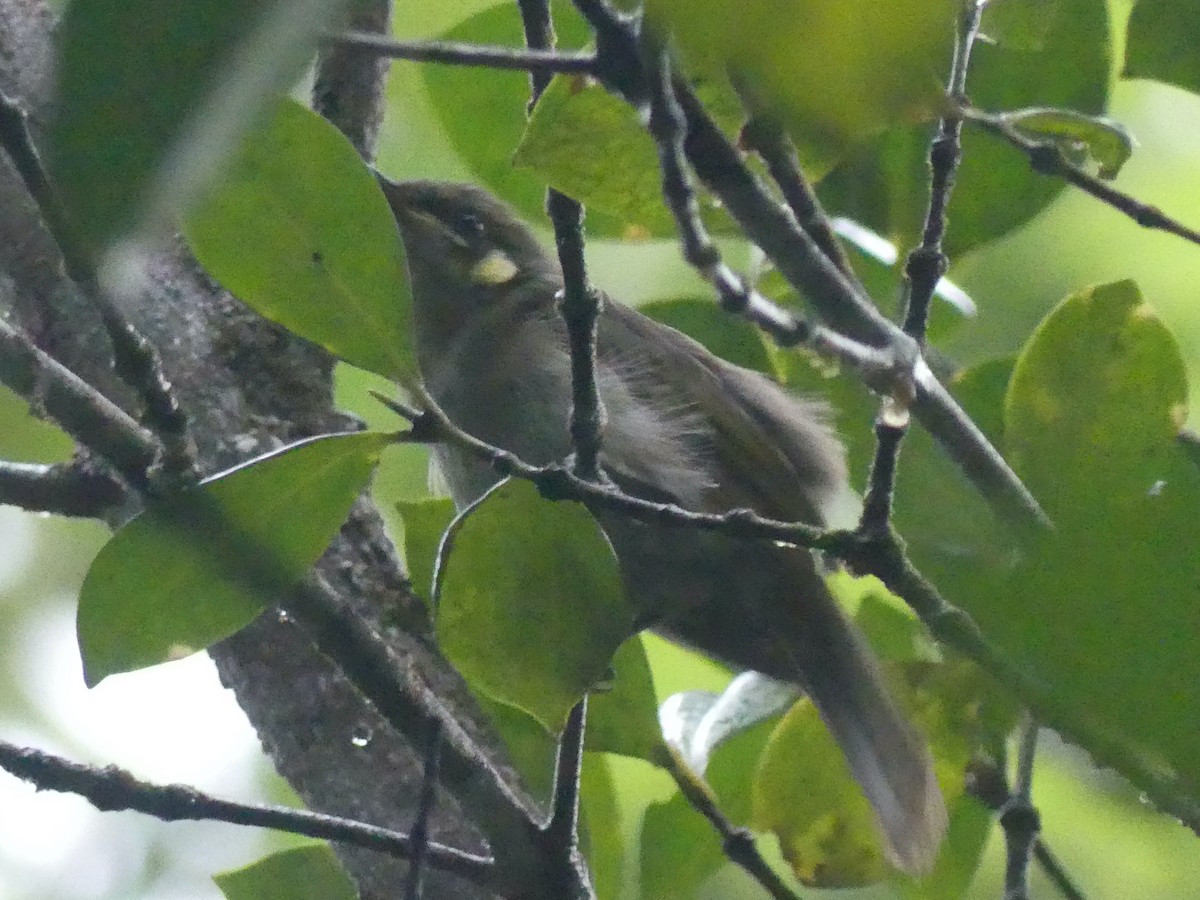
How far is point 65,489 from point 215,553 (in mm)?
757

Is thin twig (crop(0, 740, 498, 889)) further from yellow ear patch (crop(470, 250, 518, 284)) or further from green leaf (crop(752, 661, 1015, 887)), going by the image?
yellow ear patch (crop(470, 250, 518, 284))

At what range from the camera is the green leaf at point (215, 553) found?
3.74 feet

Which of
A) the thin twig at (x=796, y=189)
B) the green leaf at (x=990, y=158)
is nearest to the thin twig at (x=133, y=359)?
the thin twig at (x=796, y=189)

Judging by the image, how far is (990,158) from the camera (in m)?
1.86

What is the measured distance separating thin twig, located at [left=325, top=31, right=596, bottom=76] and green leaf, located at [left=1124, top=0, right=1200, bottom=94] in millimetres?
937

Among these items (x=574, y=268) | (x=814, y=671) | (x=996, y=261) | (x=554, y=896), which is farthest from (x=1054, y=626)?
(x=996, y=261)

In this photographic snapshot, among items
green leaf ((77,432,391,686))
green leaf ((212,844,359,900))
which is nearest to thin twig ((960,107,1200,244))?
green leaf ((77,432,391,686))

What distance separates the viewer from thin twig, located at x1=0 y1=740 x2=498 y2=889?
4.33 ft

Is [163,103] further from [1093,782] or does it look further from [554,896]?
[1093,782]

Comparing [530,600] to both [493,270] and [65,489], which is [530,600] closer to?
[65,489]

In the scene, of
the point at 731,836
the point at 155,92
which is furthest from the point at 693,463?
the point at 155,92

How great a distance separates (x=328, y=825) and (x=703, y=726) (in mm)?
680

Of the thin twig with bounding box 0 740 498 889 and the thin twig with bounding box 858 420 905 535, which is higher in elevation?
the thin twig with bounding box 858 420 905 535

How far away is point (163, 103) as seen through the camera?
1.41 feet
